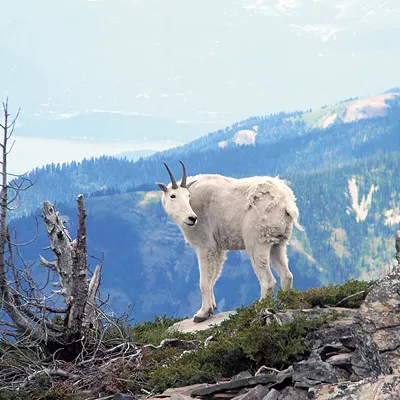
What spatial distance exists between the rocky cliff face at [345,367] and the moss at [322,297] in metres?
1.20

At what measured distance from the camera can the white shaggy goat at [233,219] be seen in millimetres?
13688

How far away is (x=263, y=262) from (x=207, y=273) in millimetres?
1448

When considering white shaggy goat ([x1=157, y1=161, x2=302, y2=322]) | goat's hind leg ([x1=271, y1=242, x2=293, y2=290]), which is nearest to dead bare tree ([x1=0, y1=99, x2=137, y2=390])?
white shaggy goat ([x1=157, y1=161, x2=302, y2=322])

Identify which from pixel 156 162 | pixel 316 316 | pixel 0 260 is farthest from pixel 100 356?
pixel 156 162

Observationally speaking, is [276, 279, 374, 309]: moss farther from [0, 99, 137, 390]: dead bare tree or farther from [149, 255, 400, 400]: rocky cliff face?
[0, 99, 137, 390]: dead bare tree

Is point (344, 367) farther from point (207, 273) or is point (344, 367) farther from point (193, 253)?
point (193, 253)

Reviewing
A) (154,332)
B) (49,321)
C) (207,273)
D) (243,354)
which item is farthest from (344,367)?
(207,273)

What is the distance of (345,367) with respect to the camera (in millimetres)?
7652

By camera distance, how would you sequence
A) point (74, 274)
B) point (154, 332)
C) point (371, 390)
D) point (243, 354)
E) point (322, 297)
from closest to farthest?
point (371, 390)
point (243, 354)
point (74, 274)
point (322, 297)
point (154, 332)

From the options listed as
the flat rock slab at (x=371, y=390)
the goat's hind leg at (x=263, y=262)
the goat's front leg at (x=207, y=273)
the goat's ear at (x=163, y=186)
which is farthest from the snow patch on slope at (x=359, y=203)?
the flat rock slab at (x=371, y=390)

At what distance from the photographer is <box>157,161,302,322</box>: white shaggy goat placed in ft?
44.9

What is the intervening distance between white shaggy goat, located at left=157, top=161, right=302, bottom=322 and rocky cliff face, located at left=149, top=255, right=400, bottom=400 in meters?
3.89

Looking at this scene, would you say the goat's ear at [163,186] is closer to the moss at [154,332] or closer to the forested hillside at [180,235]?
the moss at [154,332]

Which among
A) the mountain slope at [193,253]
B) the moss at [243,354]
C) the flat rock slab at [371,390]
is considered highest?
the flat rock slab at [371,390]
